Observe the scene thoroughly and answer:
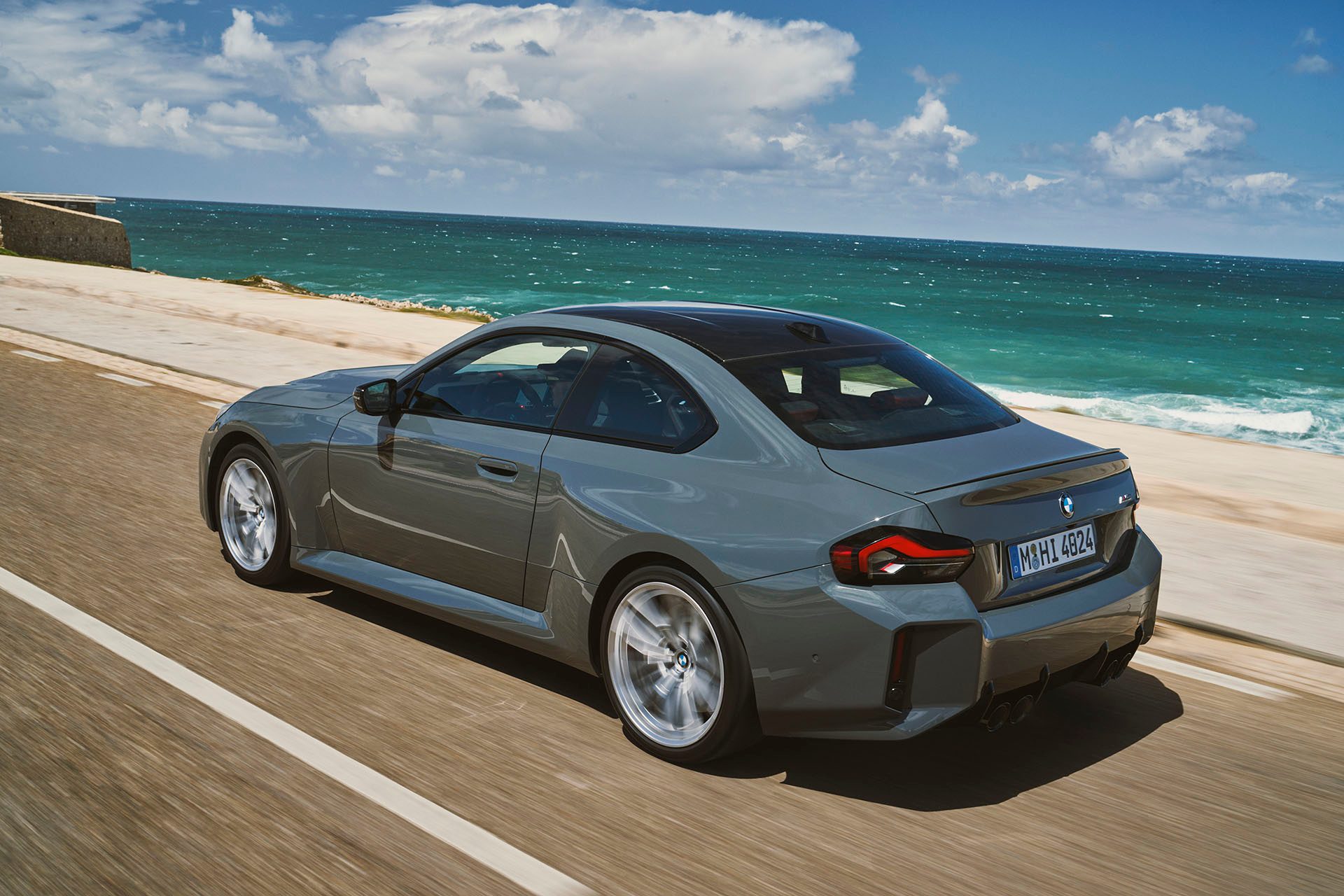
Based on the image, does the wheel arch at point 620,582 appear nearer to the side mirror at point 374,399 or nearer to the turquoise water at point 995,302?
the side mirror at point 374,399

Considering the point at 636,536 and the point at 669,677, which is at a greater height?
the point at 636,536

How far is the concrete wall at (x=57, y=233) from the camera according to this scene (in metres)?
43.2

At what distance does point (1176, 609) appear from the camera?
6047mm

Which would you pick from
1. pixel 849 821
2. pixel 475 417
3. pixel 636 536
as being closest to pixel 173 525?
pixel 475 417

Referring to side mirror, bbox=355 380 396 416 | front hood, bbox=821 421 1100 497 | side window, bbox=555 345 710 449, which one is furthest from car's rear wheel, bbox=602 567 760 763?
side mirror, bbox=355 380 396 416

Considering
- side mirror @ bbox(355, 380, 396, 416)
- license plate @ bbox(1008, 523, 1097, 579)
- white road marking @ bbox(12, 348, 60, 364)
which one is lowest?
white road marking @ bbox(12, 348, 60, 364)

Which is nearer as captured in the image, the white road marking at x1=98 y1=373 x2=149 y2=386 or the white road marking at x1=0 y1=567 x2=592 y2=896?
the white road marking at x1=0 y1=567 x2=592 y2=896

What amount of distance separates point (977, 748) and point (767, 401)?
4.79 ft

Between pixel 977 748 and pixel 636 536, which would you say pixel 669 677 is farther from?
pixel 977 748

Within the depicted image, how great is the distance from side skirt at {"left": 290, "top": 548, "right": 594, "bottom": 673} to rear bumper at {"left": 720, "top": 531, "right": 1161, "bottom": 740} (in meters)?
0.77

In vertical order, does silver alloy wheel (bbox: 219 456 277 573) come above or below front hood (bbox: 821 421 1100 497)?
below

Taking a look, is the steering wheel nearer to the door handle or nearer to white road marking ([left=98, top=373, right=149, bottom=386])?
the door handle

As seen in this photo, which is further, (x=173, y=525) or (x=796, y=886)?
(x=173, y=525)

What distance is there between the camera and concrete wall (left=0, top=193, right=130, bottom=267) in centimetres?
4322
